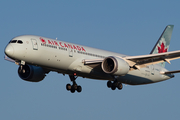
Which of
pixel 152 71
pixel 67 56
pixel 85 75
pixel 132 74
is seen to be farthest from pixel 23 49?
pixel 152 71

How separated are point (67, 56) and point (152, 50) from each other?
19794 millimetres

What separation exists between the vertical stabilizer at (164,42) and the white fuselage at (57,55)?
11977mm

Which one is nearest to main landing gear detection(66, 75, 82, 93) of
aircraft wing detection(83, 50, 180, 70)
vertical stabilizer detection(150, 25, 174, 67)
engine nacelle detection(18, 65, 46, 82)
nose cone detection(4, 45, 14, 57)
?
engine nacelle detection(18, 65, 46, 82)

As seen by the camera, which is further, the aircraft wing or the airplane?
the aircraft wing

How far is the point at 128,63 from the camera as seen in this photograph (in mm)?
41938

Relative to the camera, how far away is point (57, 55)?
3891 centimetres

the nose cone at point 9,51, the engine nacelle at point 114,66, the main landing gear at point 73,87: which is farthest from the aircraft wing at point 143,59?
the nose cone at point 9,51

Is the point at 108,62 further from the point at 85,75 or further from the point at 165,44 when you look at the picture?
the point at 165,44

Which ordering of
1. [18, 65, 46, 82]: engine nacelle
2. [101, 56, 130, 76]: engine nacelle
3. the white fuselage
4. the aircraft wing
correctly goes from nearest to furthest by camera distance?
the white fuselage, [101, 56, 130, 76]: engine nacelle, the aircraft wing, [18, 65, 46, 82]: engine nacelle

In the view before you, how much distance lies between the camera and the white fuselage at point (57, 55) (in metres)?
37.2

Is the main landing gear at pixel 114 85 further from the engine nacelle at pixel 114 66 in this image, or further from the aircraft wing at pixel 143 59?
the engine nacelle at pixel 114 66

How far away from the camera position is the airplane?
123 ft

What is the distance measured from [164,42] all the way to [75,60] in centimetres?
2156

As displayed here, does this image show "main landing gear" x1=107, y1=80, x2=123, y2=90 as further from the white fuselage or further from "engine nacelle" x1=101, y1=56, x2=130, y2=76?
"engine nacelle" x1=101, y1=56, x2=130, y2=76
